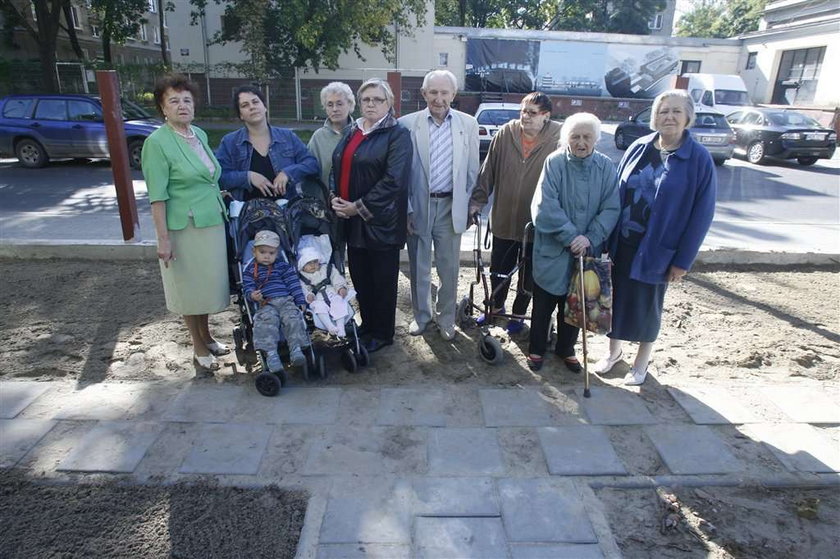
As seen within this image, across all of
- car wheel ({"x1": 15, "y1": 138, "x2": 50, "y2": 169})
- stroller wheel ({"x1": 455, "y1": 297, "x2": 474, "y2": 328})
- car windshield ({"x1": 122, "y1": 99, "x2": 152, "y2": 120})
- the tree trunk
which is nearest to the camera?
stroller wheel ({"x1": 455, "y1": 297, "x2": 474, "y2": 328})

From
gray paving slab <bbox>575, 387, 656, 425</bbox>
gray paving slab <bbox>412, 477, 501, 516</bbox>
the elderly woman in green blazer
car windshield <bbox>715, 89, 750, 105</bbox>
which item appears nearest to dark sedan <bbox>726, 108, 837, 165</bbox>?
car windshield <bbox>715, 89, 750, 105</bbox>

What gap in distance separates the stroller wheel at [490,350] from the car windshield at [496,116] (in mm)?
10147

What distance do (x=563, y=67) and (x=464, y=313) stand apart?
24.8 m

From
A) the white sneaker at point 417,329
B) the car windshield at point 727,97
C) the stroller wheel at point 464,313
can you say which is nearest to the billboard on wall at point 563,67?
the car windshield at point 727,97

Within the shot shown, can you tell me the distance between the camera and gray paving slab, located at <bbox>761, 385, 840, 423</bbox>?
3.37 meters

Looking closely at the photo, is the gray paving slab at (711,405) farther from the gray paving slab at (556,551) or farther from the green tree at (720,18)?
the green tree at (720,18)

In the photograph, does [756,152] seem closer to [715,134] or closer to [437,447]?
[715,134]

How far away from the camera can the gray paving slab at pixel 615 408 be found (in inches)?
131

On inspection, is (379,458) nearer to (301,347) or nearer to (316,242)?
(301,347)

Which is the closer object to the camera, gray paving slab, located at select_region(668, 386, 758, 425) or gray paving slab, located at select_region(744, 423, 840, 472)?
gray paving slab, located at select_region(744, 423, 840, 472)

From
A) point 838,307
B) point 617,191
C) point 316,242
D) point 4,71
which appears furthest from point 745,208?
point 4,71

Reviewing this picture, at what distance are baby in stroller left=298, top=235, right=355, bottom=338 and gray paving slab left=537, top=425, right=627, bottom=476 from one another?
149 cm

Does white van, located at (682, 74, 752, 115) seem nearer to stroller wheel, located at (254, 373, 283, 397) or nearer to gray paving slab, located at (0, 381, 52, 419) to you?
stroller wheel, located at (254, 373, 283, 397)

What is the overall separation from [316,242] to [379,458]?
5.19ft
